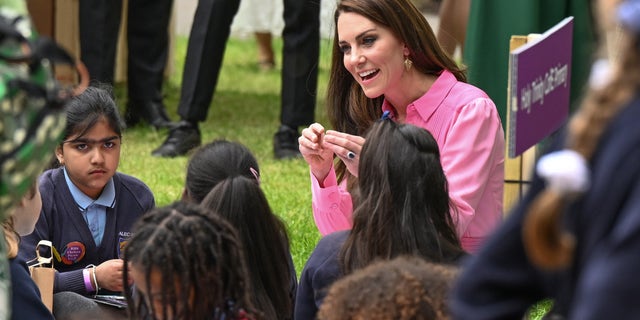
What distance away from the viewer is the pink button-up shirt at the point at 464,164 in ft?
10.3

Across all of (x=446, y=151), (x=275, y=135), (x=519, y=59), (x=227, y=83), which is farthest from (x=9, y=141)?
(x=227, y=83)

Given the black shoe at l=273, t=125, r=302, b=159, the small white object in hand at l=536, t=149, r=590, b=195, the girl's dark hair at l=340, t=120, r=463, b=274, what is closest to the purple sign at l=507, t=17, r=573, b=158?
the girl's dark hair at l=340, t=120, r=463, b=274

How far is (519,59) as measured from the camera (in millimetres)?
2352

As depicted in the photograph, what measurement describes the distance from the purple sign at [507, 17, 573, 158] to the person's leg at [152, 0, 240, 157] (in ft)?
10.4

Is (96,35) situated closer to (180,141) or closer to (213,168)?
(180,141)

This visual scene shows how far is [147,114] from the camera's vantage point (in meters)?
6.35

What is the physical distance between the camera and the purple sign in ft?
7.67

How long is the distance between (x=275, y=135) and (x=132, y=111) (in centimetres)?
105

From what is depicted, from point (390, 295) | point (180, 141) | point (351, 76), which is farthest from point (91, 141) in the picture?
point (180, 141)

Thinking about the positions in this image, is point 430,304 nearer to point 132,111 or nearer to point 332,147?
point 332,147

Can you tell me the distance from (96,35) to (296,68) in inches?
42.2

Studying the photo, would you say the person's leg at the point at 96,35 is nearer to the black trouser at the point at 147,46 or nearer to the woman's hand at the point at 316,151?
the black trouser at the point at 147,46

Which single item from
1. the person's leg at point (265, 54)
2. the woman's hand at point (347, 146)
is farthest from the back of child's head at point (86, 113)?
the person's leg at point (265, 54)

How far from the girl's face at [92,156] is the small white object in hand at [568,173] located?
7.33 feet
